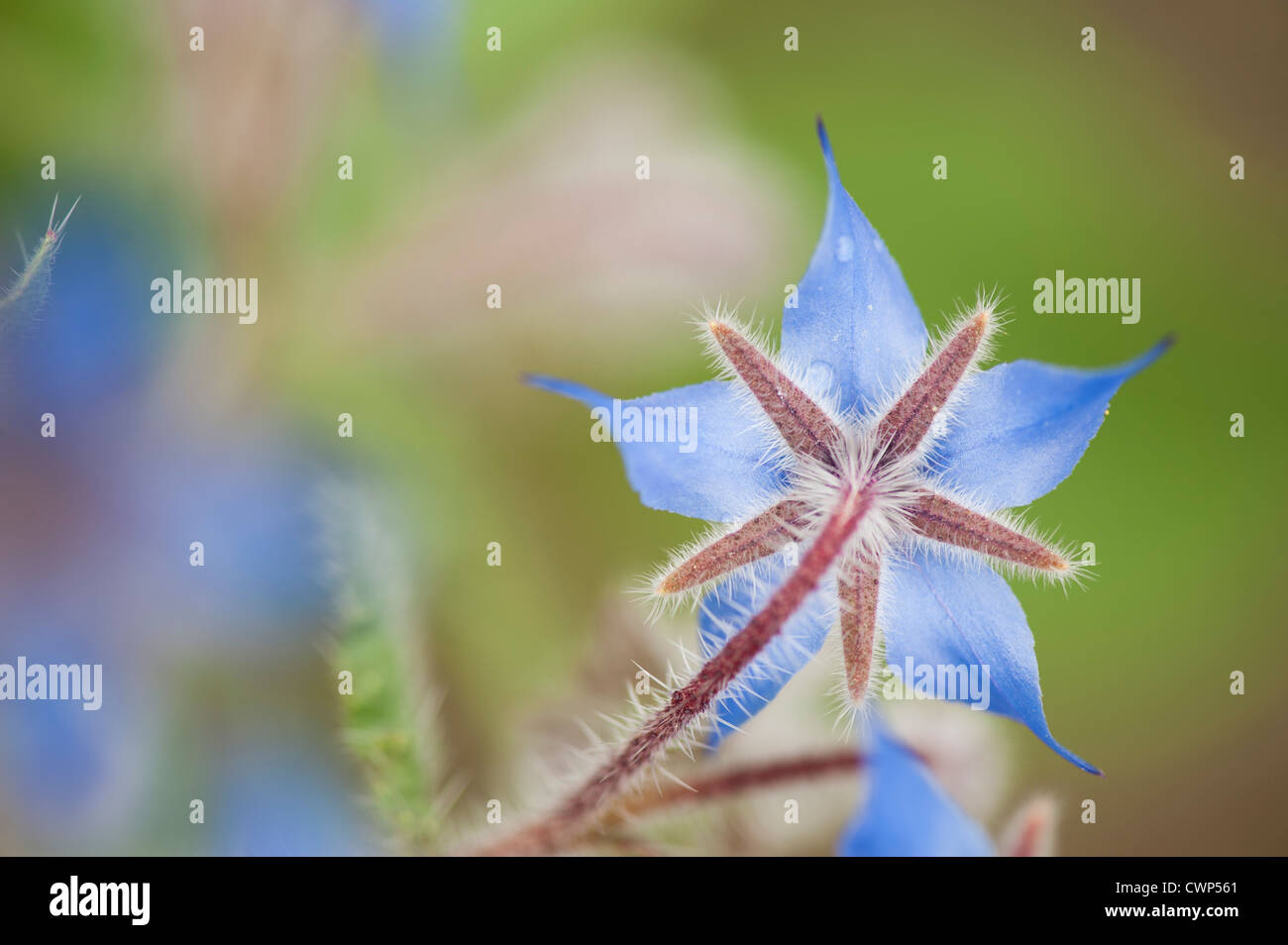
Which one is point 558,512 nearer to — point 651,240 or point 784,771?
point 651,240

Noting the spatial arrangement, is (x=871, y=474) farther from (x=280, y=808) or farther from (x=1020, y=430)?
(x=280, y=808)

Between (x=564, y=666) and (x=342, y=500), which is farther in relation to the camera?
(x=564, y=666)

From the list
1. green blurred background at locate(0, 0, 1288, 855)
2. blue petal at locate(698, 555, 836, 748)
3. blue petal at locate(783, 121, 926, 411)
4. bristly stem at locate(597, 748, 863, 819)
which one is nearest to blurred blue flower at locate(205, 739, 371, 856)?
green blurred background at locate(0, 0, 1288, 855)

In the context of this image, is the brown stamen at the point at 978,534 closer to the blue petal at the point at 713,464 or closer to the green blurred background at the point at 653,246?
the blue petal at the point at 713,464

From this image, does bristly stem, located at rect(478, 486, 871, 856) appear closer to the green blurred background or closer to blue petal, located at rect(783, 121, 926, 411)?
blue petal, located at rect(783, 121, 926, 411)

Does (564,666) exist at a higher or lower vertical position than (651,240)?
lower

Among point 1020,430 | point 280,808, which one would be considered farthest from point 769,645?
point 280,808
